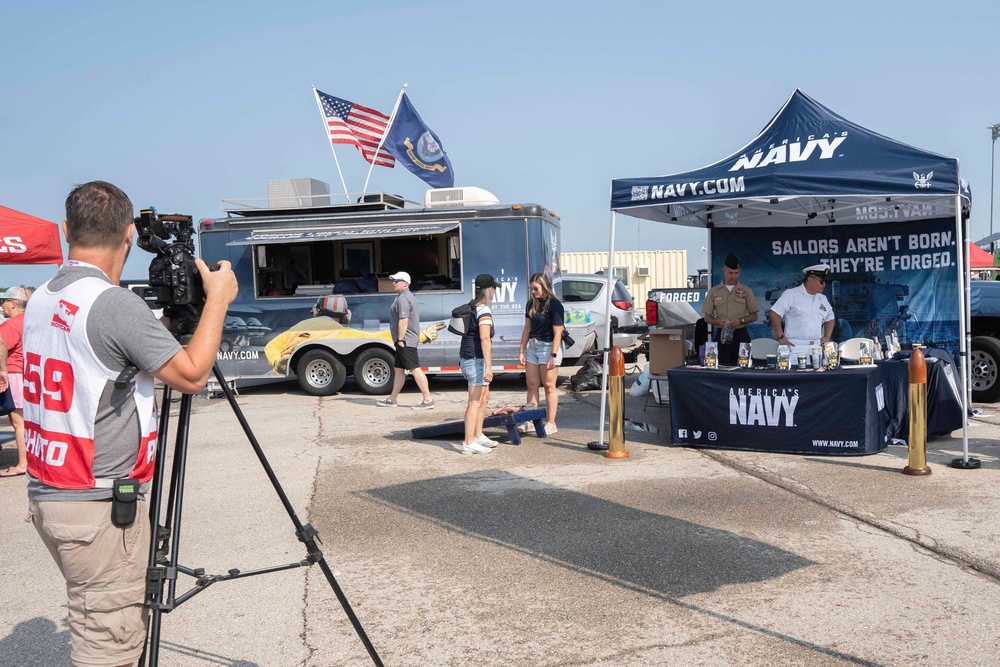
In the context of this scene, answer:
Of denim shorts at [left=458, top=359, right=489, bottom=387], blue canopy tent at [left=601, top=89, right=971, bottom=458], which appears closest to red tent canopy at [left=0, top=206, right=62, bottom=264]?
denim shorts at [left=458, top=359, right=489, bottom=387]

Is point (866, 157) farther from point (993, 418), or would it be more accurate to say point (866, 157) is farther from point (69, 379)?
point (69, 379)

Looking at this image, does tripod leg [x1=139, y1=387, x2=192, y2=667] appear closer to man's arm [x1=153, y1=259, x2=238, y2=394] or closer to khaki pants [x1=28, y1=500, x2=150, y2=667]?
khaki pants [x1=28, y1=500, x2=150, y2=667]

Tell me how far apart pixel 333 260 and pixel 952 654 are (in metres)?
12.1

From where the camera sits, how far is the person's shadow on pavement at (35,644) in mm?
3883

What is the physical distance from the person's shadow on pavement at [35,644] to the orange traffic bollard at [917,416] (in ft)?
19.8

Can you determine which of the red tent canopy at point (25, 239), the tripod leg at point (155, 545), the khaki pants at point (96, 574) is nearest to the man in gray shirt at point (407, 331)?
the red tent canopy at point (25, 239)

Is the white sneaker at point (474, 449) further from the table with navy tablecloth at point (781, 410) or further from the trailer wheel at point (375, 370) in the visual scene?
the trailer wheel at point (375, 370)

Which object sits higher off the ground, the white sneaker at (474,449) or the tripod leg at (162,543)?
the tripod leg at (162,543)

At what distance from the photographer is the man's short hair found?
252 cm

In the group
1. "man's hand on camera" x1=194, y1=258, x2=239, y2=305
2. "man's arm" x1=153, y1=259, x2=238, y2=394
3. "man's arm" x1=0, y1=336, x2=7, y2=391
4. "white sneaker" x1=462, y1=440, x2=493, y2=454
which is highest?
"man's hand on camera" x1=194, y1=258, x2=239, y2=305

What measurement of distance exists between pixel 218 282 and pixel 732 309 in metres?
7.99

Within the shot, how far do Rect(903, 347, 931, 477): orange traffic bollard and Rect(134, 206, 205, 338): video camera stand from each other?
579cm

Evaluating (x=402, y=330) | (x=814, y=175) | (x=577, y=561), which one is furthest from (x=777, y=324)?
(x=577, y=561)

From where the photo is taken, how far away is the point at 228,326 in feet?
42.5
